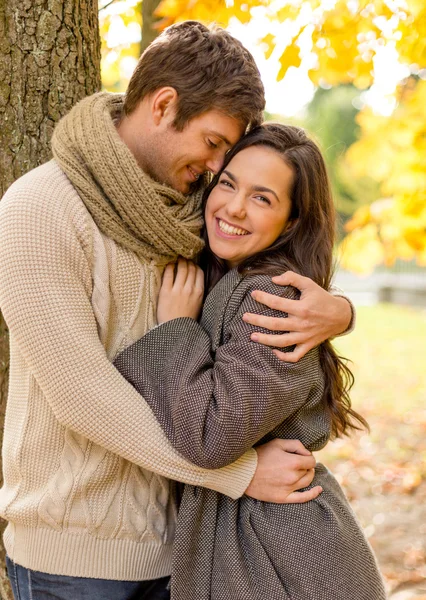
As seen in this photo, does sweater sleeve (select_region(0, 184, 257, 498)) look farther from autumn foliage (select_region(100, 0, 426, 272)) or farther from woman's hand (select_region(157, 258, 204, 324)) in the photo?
autumn foliage (select_region(100, 0, 426, 272))

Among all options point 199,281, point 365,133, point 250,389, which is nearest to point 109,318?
point 199,281

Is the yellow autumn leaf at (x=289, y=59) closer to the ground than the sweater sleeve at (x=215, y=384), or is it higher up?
higher up

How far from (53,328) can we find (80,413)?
0.23 meters

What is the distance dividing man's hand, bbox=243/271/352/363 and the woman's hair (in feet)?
0.35

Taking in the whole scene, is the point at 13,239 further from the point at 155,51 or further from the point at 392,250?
the point at 392,250

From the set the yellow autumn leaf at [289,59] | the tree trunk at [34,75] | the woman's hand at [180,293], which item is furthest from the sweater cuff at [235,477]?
the yellow autumn leaf at [289,59]

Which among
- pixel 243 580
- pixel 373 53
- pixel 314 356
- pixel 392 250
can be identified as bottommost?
pixel 392 250

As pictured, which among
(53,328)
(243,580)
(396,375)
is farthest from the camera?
(396,375)

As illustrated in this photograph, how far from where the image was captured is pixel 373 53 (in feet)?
13.8

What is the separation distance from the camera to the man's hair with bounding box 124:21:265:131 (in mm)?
2174

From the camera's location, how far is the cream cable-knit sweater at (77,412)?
187cm

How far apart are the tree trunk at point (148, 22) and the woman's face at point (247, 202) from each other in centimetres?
164

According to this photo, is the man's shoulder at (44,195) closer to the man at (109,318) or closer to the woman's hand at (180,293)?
the man at (109,318)

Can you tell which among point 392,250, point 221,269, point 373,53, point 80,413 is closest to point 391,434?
point 392,250
